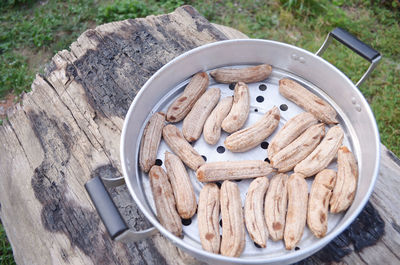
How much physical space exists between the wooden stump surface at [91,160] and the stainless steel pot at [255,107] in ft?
0.66

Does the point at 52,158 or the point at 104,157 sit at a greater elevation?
the point at 52,158

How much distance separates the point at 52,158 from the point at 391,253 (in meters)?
1.56

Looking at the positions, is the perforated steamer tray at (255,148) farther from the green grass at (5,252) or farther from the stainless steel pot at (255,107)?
the green grass at (5,252)

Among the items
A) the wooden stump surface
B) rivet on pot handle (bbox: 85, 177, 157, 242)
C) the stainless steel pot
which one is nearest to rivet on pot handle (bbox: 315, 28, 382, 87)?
the stainless steel pot

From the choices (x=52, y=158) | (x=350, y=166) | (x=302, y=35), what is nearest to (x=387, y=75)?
(x=302, y=35)

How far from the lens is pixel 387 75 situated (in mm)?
2854

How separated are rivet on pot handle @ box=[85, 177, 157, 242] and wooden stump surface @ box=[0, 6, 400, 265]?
0.35 m

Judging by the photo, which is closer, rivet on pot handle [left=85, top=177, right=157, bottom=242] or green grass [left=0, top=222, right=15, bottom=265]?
rivet on pot handle [left=85, top=177, right=157, bottom=242]

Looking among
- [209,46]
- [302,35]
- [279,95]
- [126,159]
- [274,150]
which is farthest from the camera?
[302,35]

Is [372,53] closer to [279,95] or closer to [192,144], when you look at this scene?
[279,95]

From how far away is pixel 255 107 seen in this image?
1.65 meters

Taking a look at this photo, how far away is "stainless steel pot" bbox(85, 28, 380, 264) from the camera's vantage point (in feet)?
3.90

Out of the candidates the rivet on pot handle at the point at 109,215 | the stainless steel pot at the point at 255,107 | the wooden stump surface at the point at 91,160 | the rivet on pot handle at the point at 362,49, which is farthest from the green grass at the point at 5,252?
the rivet on pot handle at the point at 362,49

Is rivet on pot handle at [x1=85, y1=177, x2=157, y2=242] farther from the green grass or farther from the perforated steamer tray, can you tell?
the green grass
